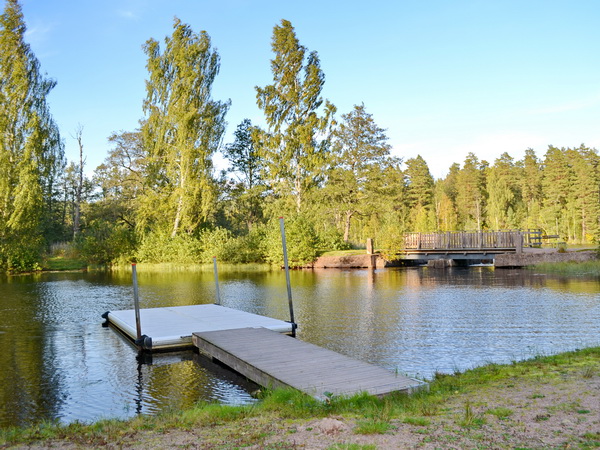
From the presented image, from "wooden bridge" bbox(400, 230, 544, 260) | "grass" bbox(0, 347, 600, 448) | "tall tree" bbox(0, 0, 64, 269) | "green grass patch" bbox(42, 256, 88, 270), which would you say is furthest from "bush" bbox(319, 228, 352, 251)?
"grass" bbox(0, 347, 600, 448)

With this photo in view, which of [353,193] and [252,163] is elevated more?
[252,163]

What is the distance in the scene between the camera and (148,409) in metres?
6.73

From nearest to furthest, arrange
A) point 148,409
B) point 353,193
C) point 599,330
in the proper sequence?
point 148,409, point 599,330, point 353,193

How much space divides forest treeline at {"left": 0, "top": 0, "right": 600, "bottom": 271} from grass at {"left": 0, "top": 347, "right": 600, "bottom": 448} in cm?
2770

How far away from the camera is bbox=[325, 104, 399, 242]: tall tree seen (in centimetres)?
4050

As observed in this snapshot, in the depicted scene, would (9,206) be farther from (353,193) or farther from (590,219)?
(590,219)

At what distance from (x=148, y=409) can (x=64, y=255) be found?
117 ft

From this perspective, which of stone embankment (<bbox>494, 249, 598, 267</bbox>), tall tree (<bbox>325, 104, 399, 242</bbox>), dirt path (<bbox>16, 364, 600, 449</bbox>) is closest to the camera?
dirt path (<bbox>16, 364, 600, 449</bbox>)

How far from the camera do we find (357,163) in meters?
41.9

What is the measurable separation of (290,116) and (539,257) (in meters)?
20.2

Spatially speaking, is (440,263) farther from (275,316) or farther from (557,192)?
(557,192)

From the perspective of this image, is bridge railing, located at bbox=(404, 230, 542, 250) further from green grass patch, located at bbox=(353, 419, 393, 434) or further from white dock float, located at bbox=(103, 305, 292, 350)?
green grass patch, located at bbox=(353, 419, 393, 434)

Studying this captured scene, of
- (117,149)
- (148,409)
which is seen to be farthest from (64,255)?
(148,409)

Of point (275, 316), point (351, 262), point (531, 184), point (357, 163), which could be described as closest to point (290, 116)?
point (357, 163)
